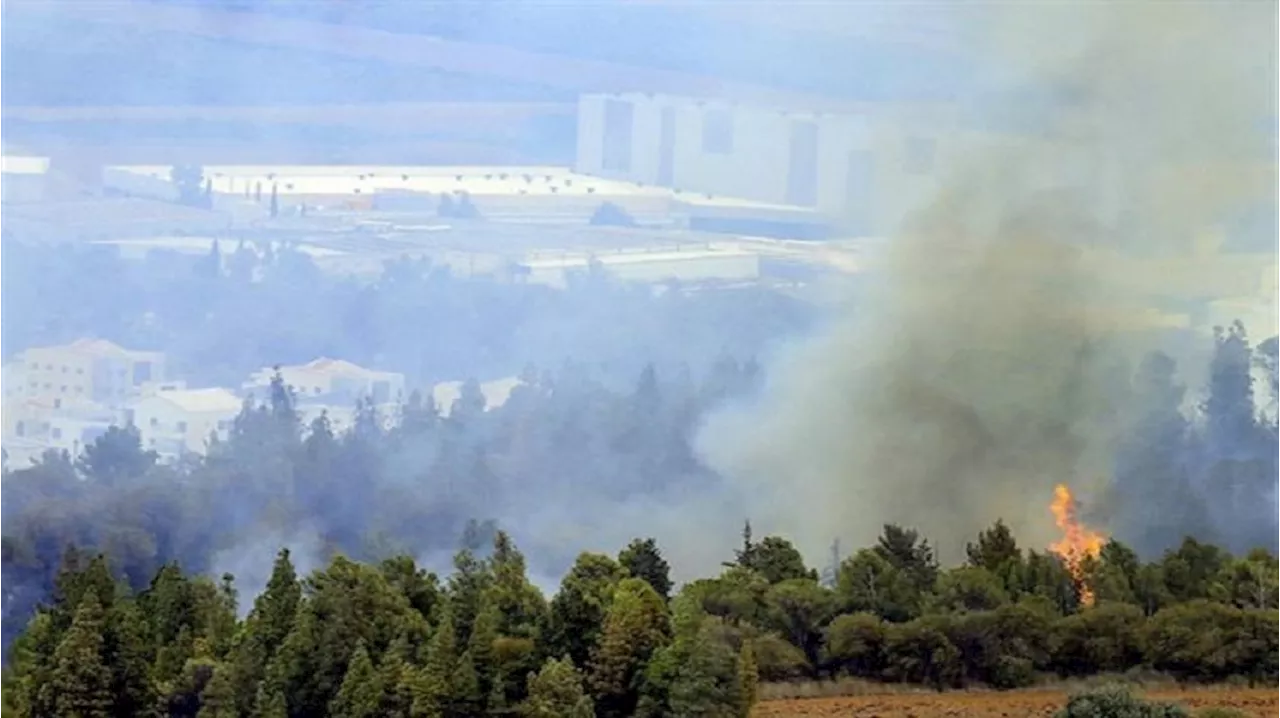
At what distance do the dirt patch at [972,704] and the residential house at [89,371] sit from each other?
4567 millimetres

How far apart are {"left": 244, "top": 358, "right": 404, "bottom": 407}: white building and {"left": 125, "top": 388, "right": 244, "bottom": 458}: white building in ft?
0.63

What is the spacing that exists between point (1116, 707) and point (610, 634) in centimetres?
173

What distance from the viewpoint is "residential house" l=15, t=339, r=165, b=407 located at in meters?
11.1

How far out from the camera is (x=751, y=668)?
7.46 meters

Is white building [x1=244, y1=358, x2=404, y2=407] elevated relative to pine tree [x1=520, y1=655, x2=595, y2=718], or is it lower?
elevated

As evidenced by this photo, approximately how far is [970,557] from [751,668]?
2.47 metres

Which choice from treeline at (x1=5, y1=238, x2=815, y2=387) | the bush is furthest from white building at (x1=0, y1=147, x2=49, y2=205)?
the bush

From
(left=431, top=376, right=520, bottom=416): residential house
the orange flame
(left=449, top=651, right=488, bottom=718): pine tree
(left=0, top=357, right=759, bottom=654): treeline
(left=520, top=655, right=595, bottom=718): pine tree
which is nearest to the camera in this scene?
→ (left=520, top=655, right=595, bottom=718): pine tree

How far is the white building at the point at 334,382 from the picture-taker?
11383 millimetres

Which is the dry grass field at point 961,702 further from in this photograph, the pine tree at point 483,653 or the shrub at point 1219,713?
the pine tree at point 483,653

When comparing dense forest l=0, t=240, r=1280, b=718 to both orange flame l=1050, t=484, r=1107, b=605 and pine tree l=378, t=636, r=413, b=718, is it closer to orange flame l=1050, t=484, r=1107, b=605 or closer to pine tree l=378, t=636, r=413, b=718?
orange flame l=1050, t=484, r=1107, b=605

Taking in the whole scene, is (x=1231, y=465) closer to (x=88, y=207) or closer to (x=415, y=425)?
(x=415, y=425)

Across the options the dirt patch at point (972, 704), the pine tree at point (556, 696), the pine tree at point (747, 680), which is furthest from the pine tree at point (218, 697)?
the dirt patch at point (972, 704)

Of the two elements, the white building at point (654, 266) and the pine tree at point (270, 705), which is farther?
the white building at point (654, 266)
